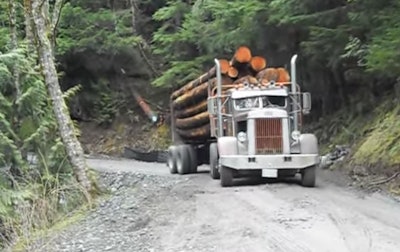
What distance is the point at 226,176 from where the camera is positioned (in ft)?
46.9

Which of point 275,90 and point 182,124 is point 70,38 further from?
point 275,90

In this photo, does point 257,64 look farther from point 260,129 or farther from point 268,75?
point 260,129

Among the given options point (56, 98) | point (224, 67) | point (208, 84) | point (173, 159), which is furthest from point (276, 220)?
point (173, 159)

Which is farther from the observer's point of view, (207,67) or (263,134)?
(207,67)

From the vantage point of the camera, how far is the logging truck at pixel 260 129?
1384 centimetres

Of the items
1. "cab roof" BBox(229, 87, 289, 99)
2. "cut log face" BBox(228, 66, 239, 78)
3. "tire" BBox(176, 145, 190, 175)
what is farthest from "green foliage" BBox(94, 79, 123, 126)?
"cab roof" BBox(229, 87, 289, 99)

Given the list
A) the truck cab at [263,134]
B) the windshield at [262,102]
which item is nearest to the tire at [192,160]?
the truck cab at [263,134]

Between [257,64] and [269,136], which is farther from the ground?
[257,64]

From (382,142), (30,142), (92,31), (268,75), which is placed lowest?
(382,142)

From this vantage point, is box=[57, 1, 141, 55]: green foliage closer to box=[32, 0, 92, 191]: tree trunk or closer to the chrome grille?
box=[32, 0, 92, 191]: tree trunk

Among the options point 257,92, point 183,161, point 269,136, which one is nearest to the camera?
point 269,136

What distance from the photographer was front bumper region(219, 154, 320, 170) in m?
13.8

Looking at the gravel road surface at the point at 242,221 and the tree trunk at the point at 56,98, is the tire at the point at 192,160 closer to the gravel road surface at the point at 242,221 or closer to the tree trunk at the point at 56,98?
the gravel road surface at the point at 242,221

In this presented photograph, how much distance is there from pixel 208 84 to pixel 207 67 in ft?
24.8
